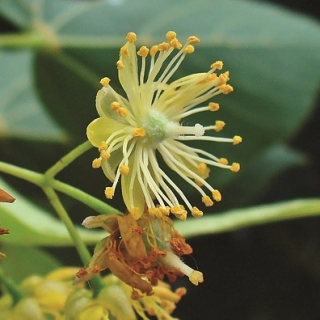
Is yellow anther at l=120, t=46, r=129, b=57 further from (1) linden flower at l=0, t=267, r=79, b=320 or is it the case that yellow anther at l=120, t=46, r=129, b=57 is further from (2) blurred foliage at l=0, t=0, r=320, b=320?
(2) blurred foliage at l=0, t=0, r=320, b=320

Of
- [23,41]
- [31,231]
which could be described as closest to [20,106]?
[23,41]

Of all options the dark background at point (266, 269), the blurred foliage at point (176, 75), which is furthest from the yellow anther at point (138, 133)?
the dark background at point (266, 269)

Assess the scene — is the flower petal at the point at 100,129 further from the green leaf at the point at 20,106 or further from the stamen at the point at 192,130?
the green leaf at the point at 20,106

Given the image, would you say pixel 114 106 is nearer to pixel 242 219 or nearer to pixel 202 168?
pixel 202 168

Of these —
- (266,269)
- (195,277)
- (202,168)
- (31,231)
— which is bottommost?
(195,277)

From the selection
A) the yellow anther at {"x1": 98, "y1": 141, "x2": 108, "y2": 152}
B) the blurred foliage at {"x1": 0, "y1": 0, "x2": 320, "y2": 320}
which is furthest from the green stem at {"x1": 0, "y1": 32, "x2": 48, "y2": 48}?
the yellow anther at {"x1": 98, "y1": 141, "x2": 108, "y2": 152}

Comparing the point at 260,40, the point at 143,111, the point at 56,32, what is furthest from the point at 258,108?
the point at 143,111
